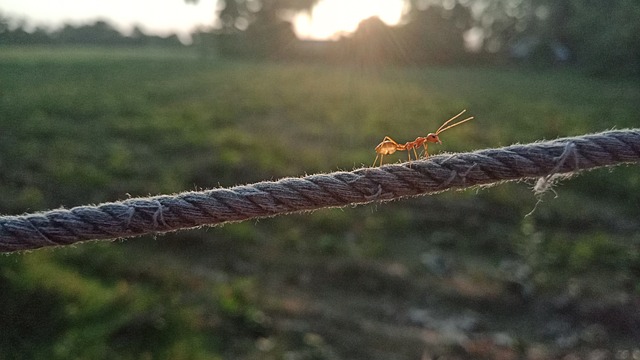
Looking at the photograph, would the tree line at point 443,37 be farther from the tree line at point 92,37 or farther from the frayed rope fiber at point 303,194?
the frayed rope fiber at point 303,194

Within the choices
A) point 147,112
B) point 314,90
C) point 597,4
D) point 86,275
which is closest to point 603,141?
point 86,275

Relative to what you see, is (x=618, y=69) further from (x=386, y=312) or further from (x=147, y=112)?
(x=386, y=312)

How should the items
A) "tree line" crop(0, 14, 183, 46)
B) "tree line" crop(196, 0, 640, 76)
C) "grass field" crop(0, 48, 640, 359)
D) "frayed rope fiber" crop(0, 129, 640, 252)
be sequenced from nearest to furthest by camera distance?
"frayed rope fiber" crop(0, 129, 640, 252) < "grass field" crop(0, 48, 640, 359) < "tree line" crop(196, 0, 640, 76) < "tree line" crop(0, 14, 183, 46)

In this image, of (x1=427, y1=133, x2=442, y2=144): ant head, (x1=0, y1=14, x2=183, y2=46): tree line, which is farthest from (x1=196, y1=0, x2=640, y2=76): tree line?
(x1=427, y1=133, x2=442, y2=144): ant head

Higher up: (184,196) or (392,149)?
(392,149)

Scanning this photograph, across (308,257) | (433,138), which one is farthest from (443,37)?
(433,138)

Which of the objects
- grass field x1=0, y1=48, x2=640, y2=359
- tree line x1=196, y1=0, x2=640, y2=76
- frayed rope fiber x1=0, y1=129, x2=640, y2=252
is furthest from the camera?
tree line x1=196, y1=0, x2=640, y2=76

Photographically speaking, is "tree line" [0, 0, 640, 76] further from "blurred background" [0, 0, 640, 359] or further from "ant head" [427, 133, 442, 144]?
"ant head" [427, 133, 442, 144]

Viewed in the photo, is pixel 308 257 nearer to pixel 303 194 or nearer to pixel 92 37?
pixel 303 194

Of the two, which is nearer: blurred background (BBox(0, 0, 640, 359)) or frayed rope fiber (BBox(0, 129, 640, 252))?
frayed rope fiber (BBox(0, 129, 640, 252))
